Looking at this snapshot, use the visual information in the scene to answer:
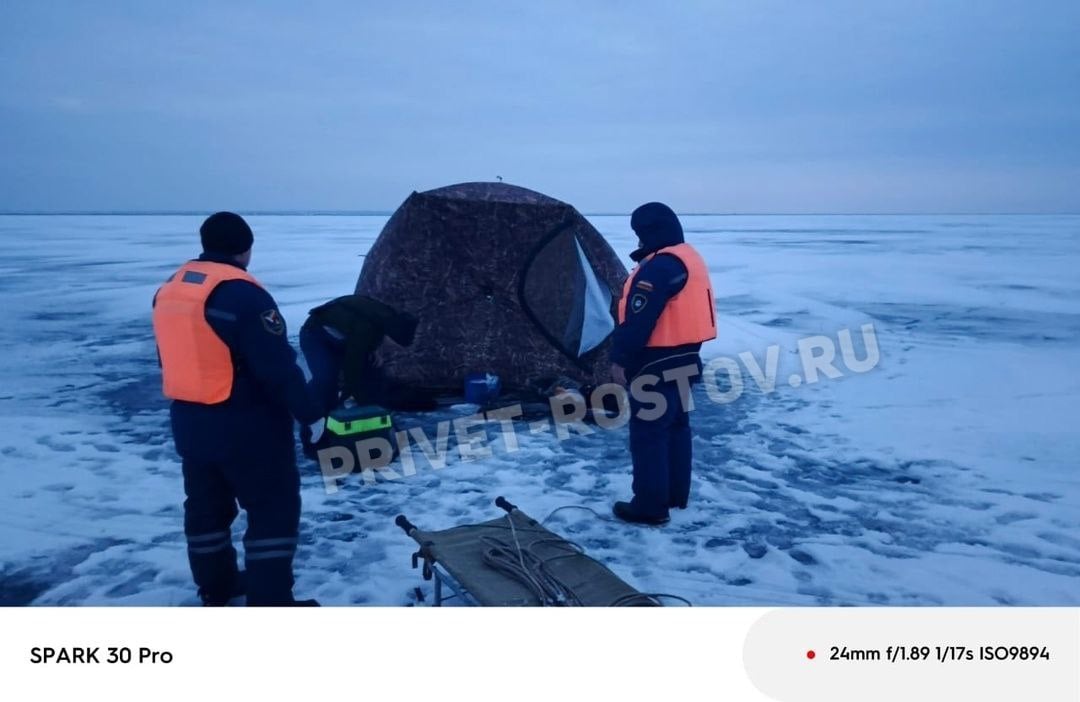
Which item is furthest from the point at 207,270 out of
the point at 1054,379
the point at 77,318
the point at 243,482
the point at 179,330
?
the point at 77,318

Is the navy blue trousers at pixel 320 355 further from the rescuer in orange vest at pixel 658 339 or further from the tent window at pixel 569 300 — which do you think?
the tent window at pixel 569 300

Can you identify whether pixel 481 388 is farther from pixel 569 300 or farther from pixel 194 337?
pixel 194 337

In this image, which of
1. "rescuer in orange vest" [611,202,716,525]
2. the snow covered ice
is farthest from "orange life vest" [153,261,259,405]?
"rescuer in orange vest" [611,202,716,525]

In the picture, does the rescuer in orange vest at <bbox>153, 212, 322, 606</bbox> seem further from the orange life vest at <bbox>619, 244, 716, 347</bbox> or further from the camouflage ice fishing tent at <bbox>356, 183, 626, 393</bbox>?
the camouflage ice fishing tent at <bbox>356, 183, 626, 393</bbox>

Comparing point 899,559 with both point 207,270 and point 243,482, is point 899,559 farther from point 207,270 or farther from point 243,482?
point 207,270

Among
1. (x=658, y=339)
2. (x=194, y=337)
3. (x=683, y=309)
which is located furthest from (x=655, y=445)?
(x=194, y=337)

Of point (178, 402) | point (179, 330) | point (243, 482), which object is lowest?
point (243, 482)

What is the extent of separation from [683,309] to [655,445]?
736 mm

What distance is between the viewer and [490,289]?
5914mm

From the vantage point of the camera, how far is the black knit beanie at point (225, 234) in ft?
8.26

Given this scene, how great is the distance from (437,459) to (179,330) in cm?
251

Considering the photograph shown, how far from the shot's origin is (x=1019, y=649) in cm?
250

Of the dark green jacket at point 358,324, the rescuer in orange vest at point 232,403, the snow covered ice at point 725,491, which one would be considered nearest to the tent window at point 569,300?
the snow covered ice at point 725,491

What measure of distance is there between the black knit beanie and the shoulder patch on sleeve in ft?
0.92
